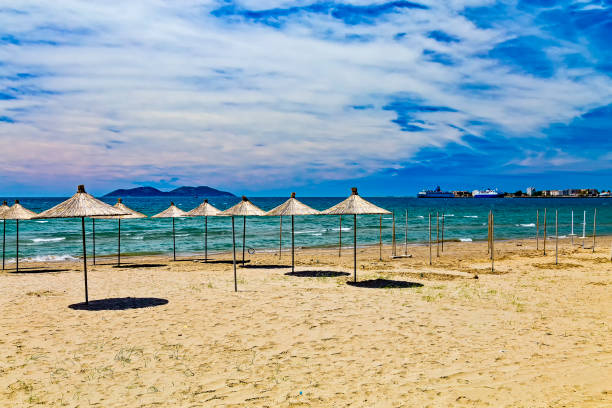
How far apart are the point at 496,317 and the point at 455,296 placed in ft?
6.88

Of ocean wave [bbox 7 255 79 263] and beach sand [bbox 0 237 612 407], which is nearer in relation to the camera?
beach sand [bbox 0 237 612 407]

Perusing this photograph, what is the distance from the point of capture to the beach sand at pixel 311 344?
5375mm

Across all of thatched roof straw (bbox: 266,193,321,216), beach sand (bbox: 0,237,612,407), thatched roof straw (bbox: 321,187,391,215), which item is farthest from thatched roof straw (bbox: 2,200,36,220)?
thatched roof straw (bbox: 321,187,391,215)

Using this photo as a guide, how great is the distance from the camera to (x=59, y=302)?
10391 millimetres

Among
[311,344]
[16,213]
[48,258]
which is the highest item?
→ [16,213]

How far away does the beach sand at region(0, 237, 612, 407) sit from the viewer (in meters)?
5.38

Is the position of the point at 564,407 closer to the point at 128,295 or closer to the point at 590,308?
the point at 590,308

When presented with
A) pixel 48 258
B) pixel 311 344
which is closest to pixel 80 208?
pixel 311 344

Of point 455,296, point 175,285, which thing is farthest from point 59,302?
point 455,296

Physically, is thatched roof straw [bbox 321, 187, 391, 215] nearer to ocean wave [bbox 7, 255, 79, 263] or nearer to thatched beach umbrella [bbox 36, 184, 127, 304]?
thatched beach umbrella [bbox 36, 184, 127, 304]

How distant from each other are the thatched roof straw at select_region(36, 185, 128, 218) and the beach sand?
6.97ft

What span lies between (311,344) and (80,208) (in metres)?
6.00

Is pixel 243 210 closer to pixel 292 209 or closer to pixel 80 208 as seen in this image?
pixel 292 209

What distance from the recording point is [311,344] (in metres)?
7.16
